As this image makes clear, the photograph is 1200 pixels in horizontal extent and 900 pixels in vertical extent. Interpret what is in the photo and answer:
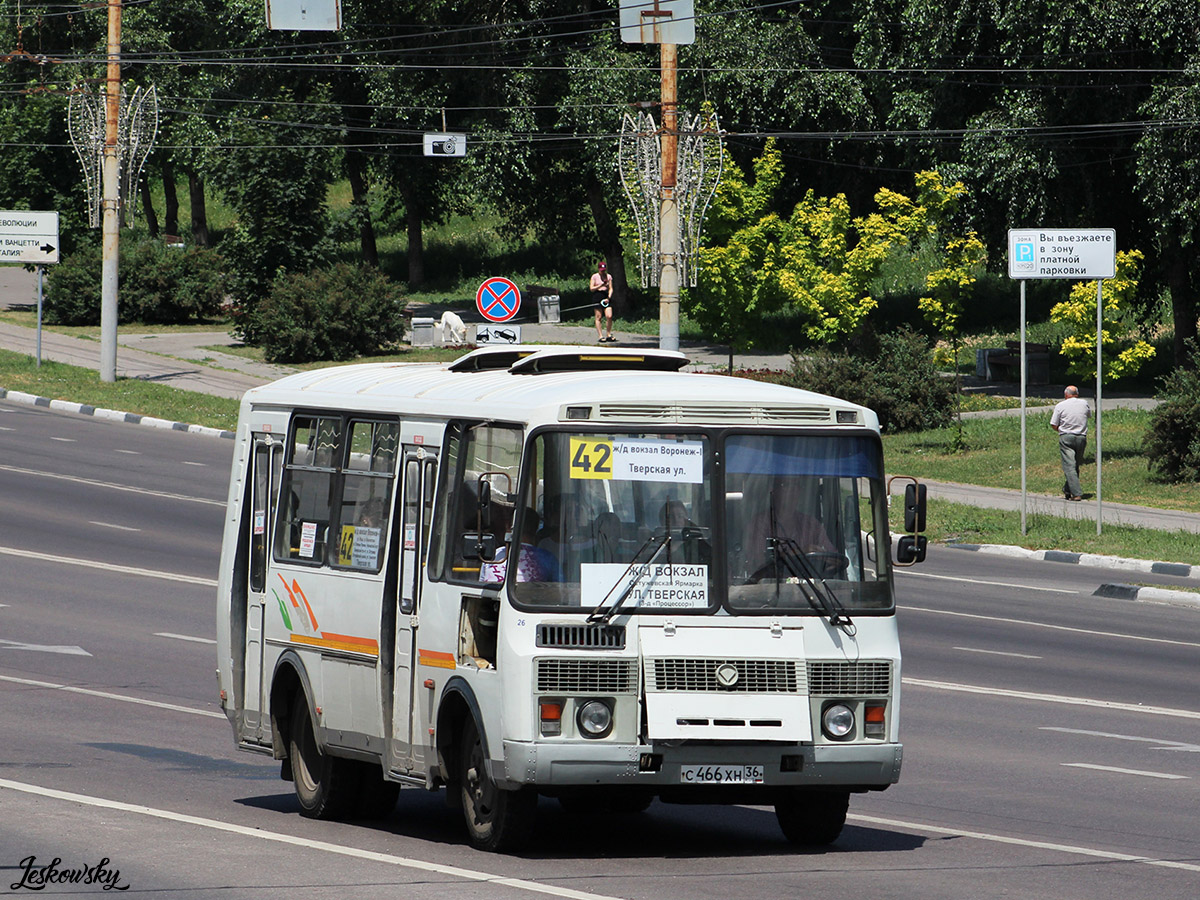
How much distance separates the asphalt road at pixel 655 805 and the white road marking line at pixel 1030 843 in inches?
1.0

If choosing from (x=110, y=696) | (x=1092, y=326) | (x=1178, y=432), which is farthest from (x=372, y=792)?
(x=1092, y=326)

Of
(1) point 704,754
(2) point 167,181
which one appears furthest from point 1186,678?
(2) point 167,181

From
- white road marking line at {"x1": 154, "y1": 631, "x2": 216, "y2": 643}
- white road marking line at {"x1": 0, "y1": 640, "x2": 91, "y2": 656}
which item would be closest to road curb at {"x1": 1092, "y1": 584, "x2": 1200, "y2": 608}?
white road marking line at {"x1": 154, "y1": 631, "x2": 216, "y2": 643}

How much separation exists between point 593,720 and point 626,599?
2.03 feet

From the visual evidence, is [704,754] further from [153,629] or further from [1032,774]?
[153,629]

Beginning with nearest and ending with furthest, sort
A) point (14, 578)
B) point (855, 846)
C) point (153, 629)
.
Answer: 1. point (855, 846)
2. point (153, 629)
3. point (14, 578)

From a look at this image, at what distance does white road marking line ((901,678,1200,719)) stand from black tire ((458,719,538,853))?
6184mm

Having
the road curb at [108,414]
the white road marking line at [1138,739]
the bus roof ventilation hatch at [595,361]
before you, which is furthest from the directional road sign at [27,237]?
the bus roof ventilation hatch at [595,361]

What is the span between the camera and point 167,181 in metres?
76.6

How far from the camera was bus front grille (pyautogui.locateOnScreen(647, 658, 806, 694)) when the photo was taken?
341 inches

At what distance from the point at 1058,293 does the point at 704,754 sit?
47314 millimetres

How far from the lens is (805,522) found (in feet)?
29.9

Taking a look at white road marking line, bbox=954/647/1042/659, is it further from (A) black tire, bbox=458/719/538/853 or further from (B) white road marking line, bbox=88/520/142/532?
(B) white road marking line, bbox=88/520/142/532

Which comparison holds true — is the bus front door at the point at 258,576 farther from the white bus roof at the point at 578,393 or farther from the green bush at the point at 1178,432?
the green bush at the point at 1178,432
